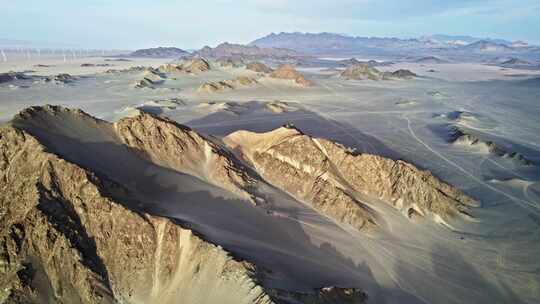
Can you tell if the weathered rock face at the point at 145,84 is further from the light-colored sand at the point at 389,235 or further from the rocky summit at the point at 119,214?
the rocky summit at the point at 119,214

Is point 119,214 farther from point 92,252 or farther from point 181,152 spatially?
point 181,152

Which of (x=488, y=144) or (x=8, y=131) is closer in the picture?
(x=8, y=131)

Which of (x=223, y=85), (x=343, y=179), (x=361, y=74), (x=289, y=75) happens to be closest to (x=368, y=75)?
(x=361, y=74)

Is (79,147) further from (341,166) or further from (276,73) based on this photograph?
(276,73)

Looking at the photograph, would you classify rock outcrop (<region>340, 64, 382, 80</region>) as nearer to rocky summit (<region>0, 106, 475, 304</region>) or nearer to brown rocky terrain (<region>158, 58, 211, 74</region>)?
brown rocky terrain (<region>158, 58, 211, 74</region>)

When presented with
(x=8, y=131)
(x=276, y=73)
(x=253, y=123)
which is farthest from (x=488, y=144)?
(x=276, y=73)
